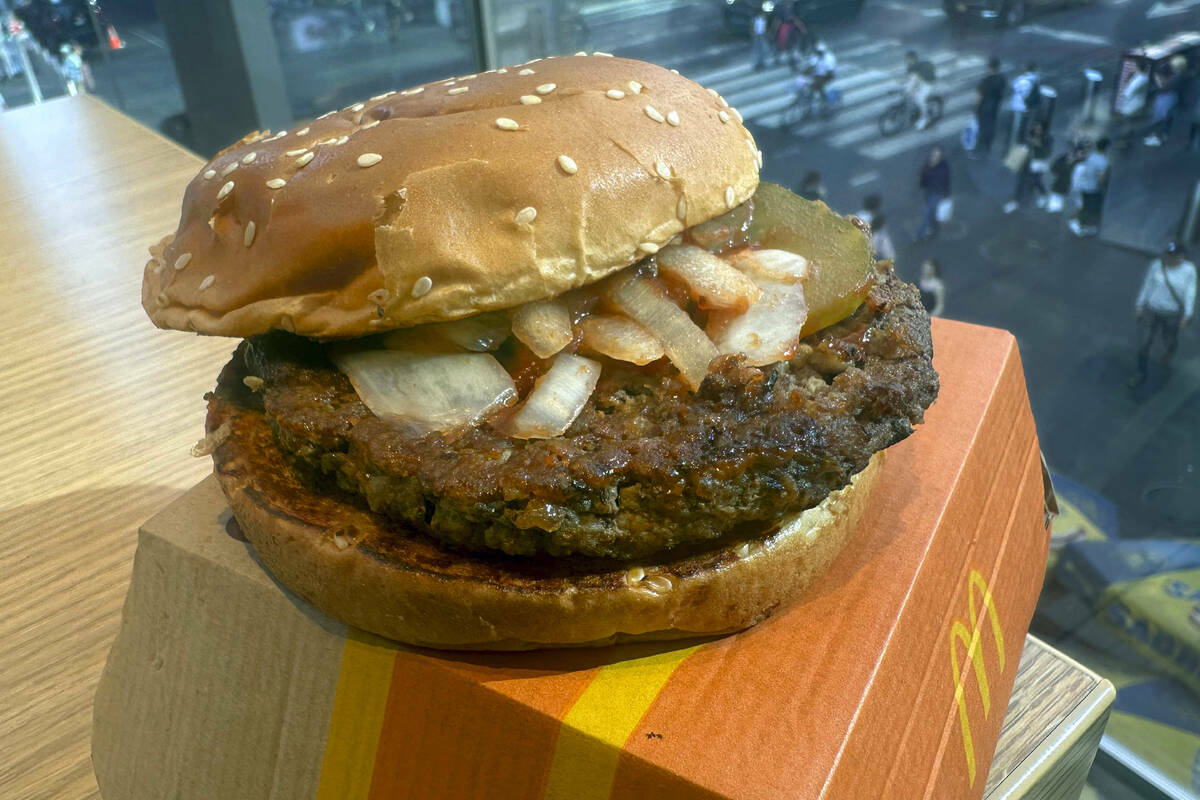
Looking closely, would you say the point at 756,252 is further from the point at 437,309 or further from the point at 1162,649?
the point at 1162,649

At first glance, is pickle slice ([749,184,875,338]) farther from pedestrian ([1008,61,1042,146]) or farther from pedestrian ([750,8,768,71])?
pedestrian ([750,8,768,71])

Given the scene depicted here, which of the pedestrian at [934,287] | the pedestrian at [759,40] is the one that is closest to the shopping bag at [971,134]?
the pedestrian at [934,287]

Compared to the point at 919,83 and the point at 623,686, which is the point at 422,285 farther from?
the point at 919,83

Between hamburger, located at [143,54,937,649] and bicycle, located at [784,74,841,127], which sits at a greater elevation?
hamburger, located at [143,54,937,649]

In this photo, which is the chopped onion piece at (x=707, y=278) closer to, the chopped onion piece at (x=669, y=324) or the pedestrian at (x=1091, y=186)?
the chopped onion piece at (x=669, y=324)

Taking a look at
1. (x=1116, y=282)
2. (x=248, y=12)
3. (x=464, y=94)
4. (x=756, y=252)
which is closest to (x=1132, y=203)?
(x=1116, y=282)

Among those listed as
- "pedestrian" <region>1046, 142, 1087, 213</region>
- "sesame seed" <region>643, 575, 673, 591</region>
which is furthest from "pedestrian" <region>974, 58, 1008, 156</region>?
"sesame seed" <region>643, 575, 673, 591</region>
